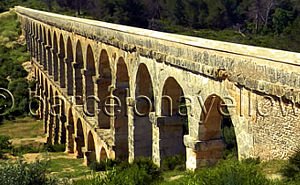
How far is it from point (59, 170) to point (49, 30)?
10.9 m

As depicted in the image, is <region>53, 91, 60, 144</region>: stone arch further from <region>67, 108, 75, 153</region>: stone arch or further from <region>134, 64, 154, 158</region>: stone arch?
<region>134, 64, 154, 158</region>: stone arch

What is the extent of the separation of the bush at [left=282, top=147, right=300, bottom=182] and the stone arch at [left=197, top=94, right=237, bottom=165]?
243 cm

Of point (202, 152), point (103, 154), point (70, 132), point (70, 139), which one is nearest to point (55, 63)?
point (70, 132)

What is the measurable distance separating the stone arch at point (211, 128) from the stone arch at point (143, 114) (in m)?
3.57

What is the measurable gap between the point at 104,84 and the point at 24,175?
859 cm

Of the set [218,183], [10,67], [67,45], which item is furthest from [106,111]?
[10,67]

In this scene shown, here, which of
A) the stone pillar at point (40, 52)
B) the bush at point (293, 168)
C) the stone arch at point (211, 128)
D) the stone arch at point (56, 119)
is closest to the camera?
the bush at point (293, 168)

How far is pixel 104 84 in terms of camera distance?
663 inches

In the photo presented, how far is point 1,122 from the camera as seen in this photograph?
29484 millimetres

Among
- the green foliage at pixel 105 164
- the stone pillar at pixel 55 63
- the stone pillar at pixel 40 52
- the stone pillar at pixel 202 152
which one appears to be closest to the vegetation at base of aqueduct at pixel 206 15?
the stone pillar at pixel 40 52

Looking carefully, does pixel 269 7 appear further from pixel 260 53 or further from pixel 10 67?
pixel 260 53

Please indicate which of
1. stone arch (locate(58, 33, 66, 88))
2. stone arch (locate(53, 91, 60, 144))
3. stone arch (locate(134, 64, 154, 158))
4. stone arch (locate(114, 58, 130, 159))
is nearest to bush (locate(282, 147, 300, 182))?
stone arch (locate(134, 64, 154, 158))

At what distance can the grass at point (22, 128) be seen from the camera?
27172mm

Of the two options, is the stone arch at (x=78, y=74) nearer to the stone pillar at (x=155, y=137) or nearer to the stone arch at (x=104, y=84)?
the stone arch at (x=104, y=84)
